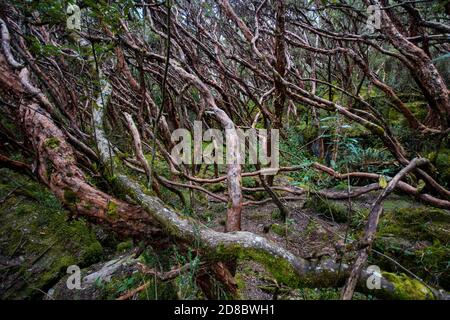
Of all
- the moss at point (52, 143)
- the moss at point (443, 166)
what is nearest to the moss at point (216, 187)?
the moss at point (52, 143)

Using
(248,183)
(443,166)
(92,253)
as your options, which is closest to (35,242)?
(92,253)

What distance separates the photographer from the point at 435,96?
2.77 meters

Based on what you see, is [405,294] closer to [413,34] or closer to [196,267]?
[196,267]

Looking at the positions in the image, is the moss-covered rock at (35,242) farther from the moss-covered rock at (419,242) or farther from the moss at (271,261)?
the moss-covered rock at (419,242)

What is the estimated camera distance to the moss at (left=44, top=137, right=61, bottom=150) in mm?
1985

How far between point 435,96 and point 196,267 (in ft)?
9.19

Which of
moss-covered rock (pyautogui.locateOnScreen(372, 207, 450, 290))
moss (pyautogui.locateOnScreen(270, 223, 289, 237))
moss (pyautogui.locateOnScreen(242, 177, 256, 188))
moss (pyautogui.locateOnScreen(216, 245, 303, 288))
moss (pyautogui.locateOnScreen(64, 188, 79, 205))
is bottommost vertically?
moss (pyautogui.locateOnScreen(270, 223, 289, 237))

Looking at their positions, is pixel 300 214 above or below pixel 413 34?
below

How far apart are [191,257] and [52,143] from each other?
1.28 m

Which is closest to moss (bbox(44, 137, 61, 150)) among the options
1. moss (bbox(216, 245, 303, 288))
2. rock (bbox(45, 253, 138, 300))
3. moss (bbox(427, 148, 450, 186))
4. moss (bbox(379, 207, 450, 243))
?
rock (bbox(45, 253, 138, 300))

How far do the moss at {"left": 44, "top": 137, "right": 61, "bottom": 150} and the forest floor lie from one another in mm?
524

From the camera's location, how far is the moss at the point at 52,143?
1.99 meters

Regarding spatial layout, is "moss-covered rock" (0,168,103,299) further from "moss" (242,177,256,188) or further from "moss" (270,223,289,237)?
"moss" (242,177,256,188)
